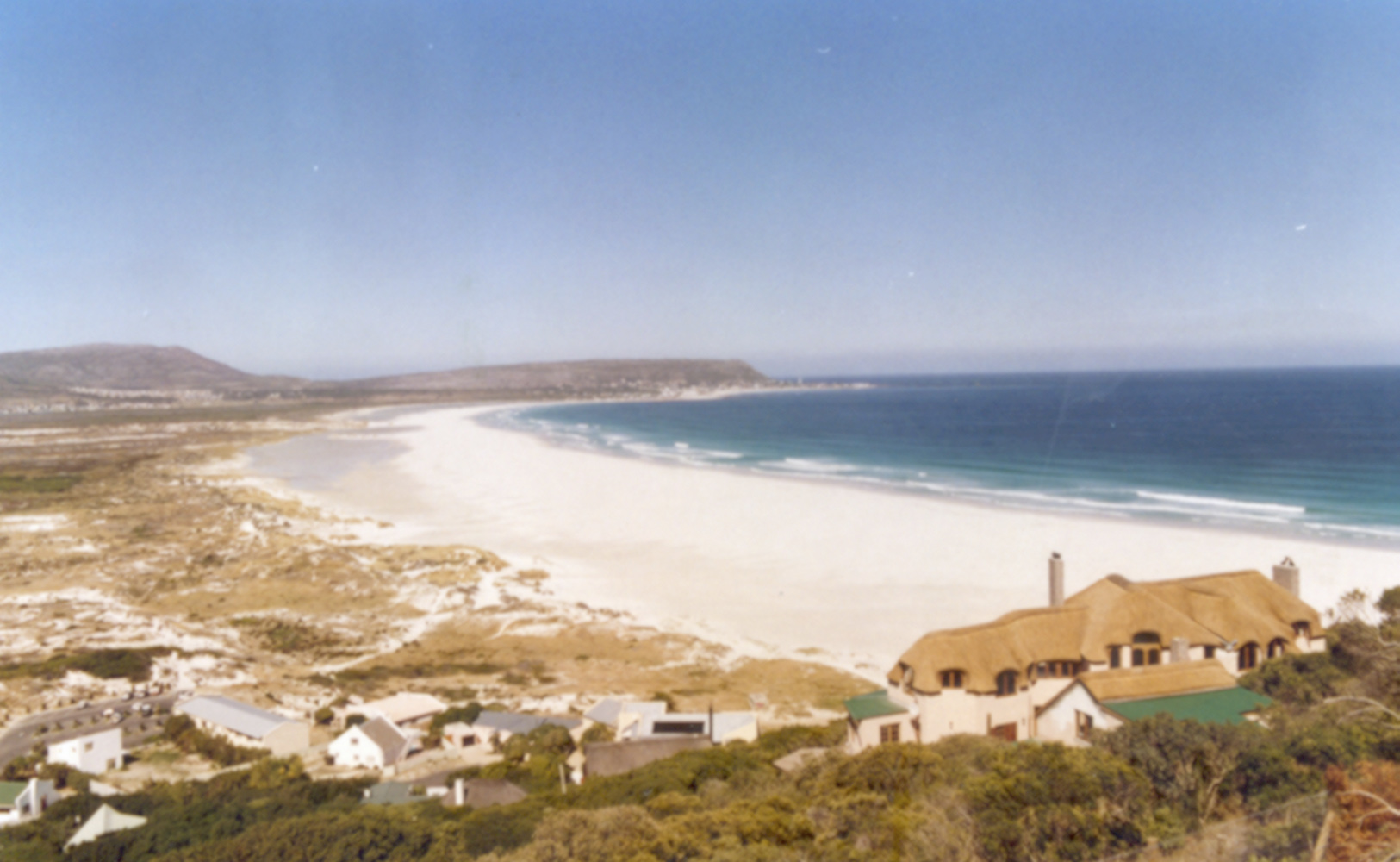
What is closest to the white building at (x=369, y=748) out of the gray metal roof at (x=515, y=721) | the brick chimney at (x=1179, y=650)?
the gray metal roof at (x=515, y=721)

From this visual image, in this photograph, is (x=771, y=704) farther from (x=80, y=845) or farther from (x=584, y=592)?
(x=80, y=845)

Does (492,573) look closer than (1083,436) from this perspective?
Yes

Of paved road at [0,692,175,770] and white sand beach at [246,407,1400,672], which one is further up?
white sand beach at [246,407,1400,672]

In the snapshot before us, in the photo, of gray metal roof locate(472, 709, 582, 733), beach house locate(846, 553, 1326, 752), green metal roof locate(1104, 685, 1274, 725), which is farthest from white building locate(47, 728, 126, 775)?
green metal roof locate(1104, 685, 1274, 725)

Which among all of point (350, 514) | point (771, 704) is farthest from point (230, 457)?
point (771, 704)

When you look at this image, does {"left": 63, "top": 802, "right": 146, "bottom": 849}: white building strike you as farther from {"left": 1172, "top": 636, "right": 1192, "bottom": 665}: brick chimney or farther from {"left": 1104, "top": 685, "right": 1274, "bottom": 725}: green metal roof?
{"left": 1172, "top": 636, "right": 1192, "bottom": 665}: brick chimney
